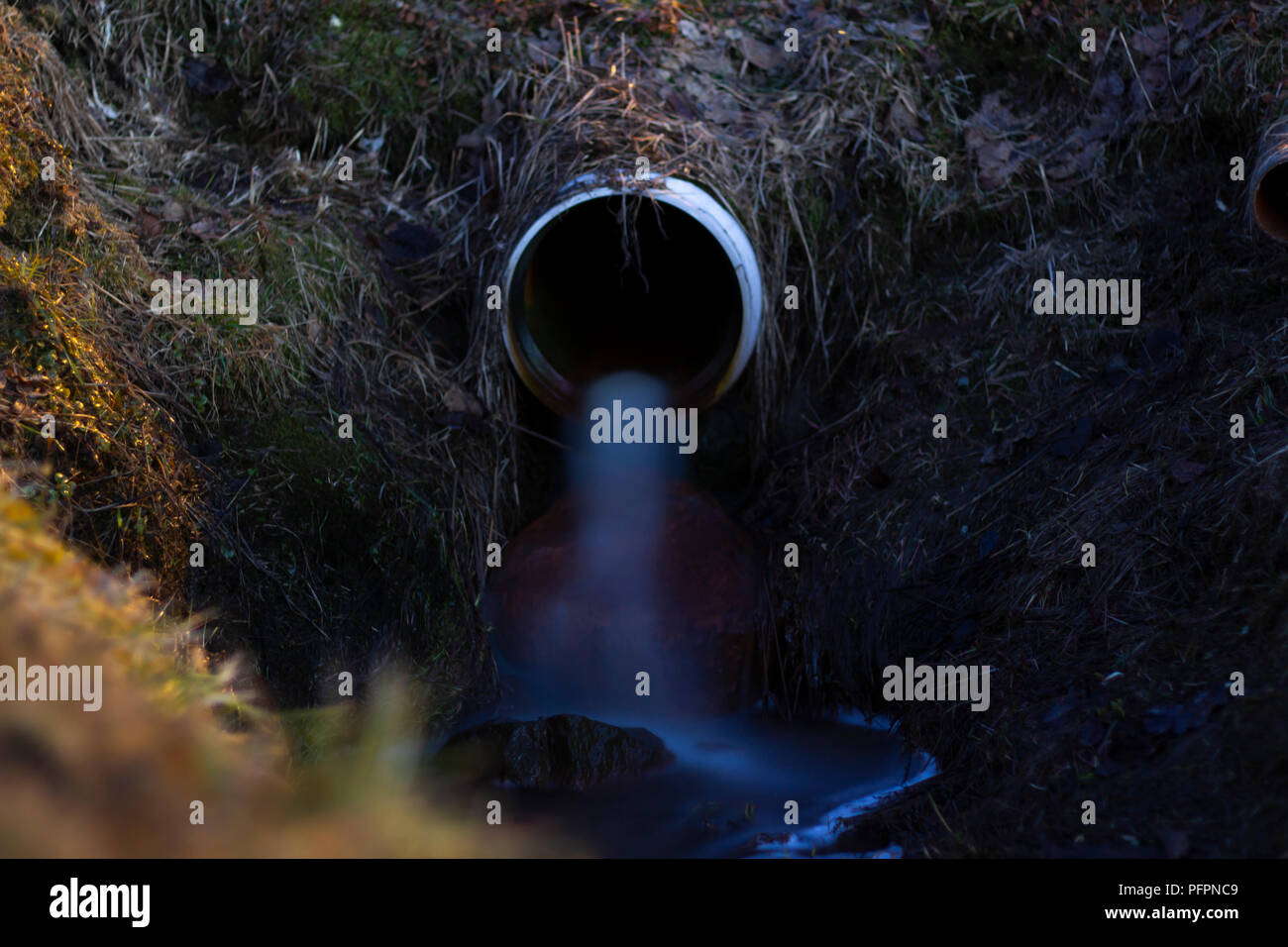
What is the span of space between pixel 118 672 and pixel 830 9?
4.29 m

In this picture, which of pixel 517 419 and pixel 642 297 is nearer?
pixel 517 419

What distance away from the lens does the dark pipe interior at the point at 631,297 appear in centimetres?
458

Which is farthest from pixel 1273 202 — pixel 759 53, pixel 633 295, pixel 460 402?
pixel 460 402

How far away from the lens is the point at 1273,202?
3598mm

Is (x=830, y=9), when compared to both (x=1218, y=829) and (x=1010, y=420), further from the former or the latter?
(x=1218, y=829)

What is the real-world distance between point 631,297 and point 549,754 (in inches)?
88.7

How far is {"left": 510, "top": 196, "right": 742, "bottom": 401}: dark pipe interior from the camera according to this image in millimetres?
4582

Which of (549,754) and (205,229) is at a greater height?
(205,229)

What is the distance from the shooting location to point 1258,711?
7.59ft

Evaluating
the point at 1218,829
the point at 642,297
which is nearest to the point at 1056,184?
the point at 642,297
